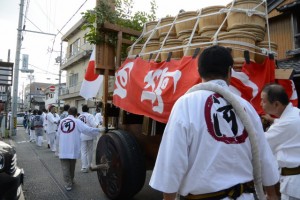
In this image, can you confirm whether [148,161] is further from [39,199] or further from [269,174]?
[269,174]

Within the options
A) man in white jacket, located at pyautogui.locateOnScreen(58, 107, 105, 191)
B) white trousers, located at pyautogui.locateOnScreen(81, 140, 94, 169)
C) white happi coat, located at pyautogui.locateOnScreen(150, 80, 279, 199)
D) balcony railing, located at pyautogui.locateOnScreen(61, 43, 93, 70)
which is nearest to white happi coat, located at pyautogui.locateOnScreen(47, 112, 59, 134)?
white trousers, located at pyautogui.locateOnScreen(81, 140, 94, 169)

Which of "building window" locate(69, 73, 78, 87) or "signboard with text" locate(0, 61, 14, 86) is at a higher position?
"building window" locate(69, 73, 78, 87)

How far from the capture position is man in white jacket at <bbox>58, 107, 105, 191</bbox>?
20.1 feet

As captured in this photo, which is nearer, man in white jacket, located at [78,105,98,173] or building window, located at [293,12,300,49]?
man in white jacket, located at [78,105,98,173]


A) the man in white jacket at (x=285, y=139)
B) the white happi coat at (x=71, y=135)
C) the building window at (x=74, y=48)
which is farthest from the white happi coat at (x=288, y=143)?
the building window at (x=74, y=48)

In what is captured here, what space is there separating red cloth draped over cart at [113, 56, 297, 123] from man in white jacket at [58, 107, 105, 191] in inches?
79.1

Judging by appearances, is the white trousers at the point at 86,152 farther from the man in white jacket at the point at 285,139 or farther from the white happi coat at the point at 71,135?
the man in white jacket at the point at 285,139

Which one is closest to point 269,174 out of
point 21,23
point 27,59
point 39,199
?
point 39,199

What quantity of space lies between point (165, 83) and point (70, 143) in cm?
343

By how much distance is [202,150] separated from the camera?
1.78m

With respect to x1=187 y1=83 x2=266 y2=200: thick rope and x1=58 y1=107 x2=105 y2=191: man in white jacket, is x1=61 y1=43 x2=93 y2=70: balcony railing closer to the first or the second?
x1=58 y1=107 x2=105 y2=191: man in white jacket

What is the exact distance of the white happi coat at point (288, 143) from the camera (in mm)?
2672

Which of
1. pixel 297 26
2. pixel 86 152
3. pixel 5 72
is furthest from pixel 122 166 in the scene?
pixel 5 72

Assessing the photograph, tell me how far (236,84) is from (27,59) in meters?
25.1
